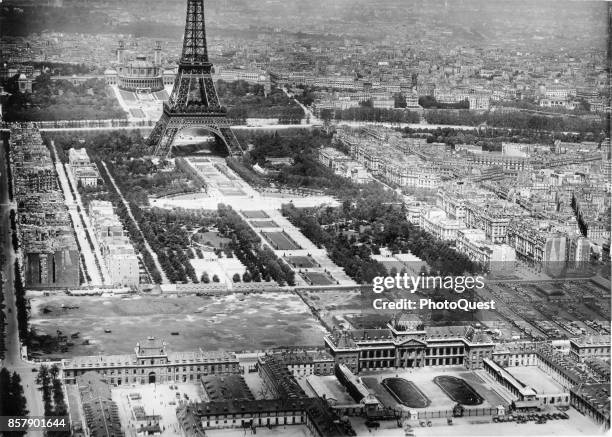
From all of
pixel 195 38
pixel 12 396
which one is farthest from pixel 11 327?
pixel 195 38

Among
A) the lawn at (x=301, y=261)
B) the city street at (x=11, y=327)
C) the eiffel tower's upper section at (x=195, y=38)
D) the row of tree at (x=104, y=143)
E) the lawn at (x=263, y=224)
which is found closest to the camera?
the city street at (x=11, y=327)

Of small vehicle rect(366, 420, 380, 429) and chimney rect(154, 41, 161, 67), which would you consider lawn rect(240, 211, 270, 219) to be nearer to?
chimney rect(154, 41, 161, 67)

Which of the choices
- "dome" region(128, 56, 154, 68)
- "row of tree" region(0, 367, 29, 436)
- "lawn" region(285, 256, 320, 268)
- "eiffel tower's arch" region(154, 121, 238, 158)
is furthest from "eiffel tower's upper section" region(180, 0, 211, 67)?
"row of tree" region(0, 367, 29, 436)

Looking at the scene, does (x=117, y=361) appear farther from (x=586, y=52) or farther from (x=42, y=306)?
(x=586, y=52)

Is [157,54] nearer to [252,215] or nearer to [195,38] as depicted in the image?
[195,38]

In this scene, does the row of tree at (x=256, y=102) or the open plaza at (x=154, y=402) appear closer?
the open plaza at (x=154, y=402)

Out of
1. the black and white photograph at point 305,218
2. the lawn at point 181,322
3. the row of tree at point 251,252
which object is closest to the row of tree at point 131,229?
the black and white photograph at point 305,218

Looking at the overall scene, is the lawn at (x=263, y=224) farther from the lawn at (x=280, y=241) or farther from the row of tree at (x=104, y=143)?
the row of tree at (x=104, y=143)
